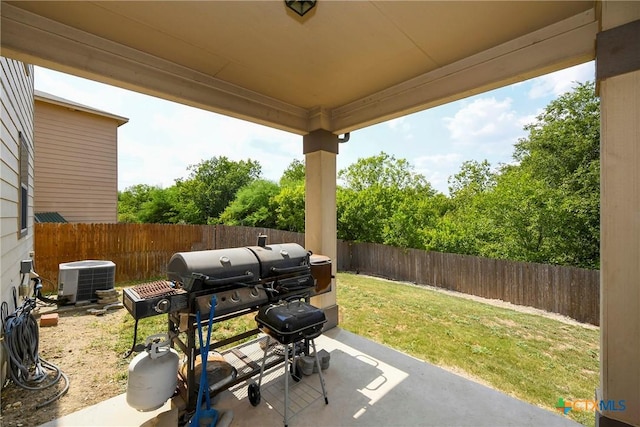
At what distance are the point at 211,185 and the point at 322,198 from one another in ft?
66.9

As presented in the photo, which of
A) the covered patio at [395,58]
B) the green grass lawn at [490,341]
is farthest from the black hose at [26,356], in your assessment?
the green grass lawn at [490,341]

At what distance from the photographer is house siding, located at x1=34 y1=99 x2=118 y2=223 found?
7828mm

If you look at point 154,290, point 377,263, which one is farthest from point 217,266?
point 377,263

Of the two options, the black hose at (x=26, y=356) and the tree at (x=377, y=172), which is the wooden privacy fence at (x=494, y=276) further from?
the black hose at (x=26, y=356)

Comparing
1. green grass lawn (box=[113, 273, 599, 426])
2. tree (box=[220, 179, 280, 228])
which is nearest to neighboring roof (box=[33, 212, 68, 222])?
green grass lawn (box=[113, 273, 599, 426])

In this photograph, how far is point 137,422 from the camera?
210 cm

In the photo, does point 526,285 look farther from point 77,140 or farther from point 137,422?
point 77,140

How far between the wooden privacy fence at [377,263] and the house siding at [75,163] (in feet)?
6.73

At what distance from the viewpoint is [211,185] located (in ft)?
71.8

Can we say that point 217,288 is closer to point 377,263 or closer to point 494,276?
point 494,276

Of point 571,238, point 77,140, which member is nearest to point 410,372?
point 571,238

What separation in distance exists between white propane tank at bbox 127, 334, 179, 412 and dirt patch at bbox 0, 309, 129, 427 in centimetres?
116

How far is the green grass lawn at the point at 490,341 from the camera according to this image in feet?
10.3

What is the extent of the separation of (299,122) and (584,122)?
13539 millimetres
